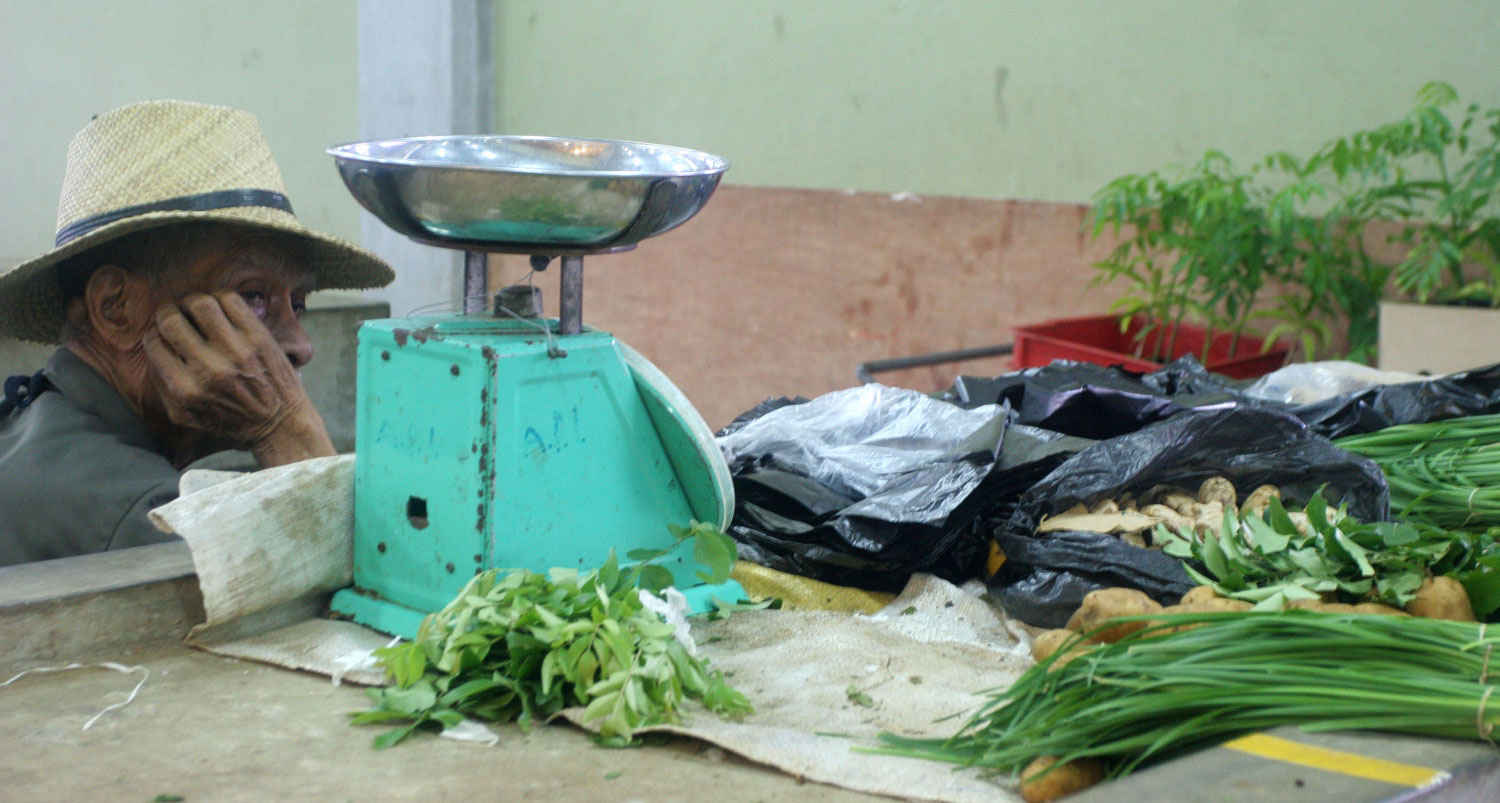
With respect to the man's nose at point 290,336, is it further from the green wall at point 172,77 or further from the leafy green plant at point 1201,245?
the green wall at point 172,77

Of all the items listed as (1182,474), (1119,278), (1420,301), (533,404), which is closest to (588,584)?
(533,404)

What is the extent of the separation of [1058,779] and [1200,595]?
19.0 inches

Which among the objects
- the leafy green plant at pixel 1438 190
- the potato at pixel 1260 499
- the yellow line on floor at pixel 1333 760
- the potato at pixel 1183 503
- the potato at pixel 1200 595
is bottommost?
the yellow line on floor at pixel 1333 760

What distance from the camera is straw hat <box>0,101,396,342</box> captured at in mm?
2303

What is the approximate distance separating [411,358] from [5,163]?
182 inches

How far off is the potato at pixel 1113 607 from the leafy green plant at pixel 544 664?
460mm

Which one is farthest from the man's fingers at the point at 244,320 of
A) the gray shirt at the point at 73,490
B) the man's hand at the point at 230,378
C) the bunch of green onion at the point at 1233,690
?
the bunch of green onion at the point at 1233,690

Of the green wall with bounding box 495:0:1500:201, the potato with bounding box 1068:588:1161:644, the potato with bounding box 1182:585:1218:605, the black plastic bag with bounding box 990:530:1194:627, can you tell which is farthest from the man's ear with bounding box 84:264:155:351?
the green wall with bounding box 495:0:1500:201

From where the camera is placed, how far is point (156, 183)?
7.62 ft

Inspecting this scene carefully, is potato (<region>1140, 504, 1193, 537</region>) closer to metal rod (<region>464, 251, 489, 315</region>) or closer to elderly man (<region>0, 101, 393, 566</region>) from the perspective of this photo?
metal rod (<region>464, 251, 489, 315</region>)

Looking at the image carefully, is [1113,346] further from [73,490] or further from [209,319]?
[73,490]

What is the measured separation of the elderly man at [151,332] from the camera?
7.11ft

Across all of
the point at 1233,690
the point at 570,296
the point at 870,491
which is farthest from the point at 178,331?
the point at 1233,690

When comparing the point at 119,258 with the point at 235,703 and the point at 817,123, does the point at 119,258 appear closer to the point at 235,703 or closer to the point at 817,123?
the point at 235,703
